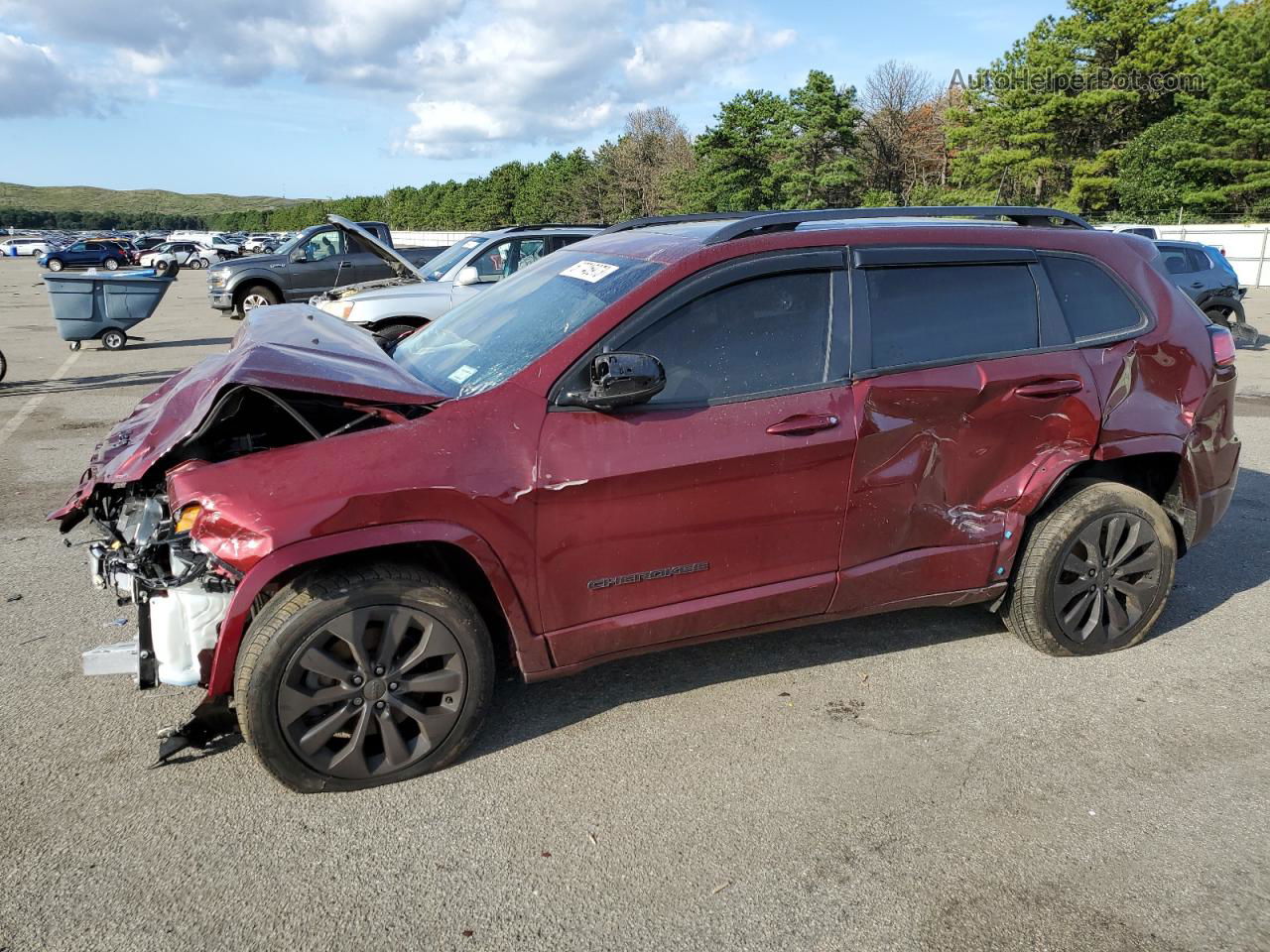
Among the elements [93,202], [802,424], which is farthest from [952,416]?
[93,202]

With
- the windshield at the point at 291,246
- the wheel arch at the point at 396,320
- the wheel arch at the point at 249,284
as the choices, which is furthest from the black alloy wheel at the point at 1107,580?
the windshield at the point at 291,246

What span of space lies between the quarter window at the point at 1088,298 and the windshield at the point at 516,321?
6.02 feet

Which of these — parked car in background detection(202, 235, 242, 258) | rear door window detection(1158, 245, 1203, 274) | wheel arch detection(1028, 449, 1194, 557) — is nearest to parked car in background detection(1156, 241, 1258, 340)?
rear door window detection(1158, 245, 1203, 274)

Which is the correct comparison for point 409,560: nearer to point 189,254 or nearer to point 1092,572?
point 1092,572

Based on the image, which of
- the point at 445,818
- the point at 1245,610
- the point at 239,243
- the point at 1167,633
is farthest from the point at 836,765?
the point at 239,243

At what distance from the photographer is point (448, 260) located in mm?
11977

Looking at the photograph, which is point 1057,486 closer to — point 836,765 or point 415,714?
point 836,765

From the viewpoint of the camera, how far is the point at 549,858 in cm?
283

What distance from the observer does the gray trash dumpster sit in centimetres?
1345

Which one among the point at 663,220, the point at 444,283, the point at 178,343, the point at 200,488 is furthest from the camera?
the point at 178,343

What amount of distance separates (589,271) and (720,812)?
214 cm

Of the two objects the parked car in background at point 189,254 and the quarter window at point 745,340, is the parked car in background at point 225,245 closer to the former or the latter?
the parked car in background at point 189,254

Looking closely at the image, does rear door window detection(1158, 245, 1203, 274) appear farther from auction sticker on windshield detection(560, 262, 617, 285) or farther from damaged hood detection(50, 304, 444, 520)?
damaged hood detection(50, 304, 444, 520)

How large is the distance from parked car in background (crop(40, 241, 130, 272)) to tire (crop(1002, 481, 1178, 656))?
5332 cm
